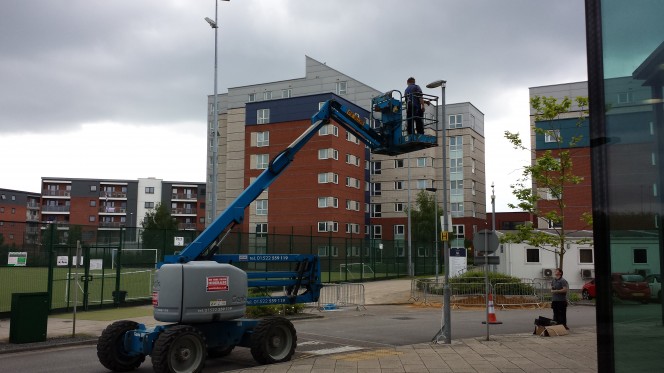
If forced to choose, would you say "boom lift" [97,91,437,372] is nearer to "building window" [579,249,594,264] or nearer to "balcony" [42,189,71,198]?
"building window" [579,249,594,264]

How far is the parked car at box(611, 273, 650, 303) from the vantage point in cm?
529

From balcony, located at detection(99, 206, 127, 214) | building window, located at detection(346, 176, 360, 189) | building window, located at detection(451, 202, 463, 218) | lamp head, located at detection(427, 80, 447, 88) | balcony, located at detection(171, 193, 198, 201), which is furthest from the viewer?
balcony, located at detection(171, 193, 198, 201)

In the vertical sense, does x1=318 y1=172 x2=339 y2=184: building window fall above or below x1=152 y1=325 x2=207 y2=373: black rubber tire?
above

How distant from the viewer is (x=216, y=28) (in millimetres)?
29578

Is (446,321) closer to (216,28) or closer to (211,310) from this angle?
(211,310)

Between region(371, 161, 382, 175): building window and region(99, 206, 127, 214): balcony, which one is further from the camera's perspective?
region(99, 206, 127, 214): balcony

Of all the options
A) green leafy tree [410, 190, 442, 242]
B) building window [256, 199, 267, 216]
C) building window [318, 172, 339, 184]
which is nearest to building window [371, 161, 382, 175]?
green leafy tree [410, 190, 442, 242]

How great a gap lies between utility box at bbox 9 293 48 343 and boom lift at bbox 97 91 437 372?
164 inches

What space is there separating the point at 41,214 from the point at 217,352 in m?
112

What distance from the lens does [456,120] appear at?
3162 inches

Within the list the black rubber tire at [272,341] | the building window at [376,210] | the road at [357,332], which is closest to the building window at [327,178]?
the building window at [376,210]

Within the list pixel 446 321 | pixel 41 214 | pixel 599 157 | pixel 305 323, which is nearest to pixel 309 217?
pixel 305 323

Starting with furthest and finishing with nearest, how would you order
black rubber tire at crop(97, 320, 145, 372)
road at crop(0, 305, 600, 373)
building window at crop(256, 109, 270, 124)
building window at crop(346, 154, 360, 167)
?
1. building window at crop(256, 109, 270, 124)
2. building window at crop(346, 154, 360, 167)
3. road at crop(0, 305, 600, 373)
4. black rubber tire at crop(97, 320, 145, 372)

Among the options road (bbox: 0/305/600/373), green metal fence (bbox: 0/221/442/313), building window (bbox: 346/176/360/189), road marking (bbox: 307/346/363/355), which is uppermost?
building window (bbox: 346/176/360/189)
